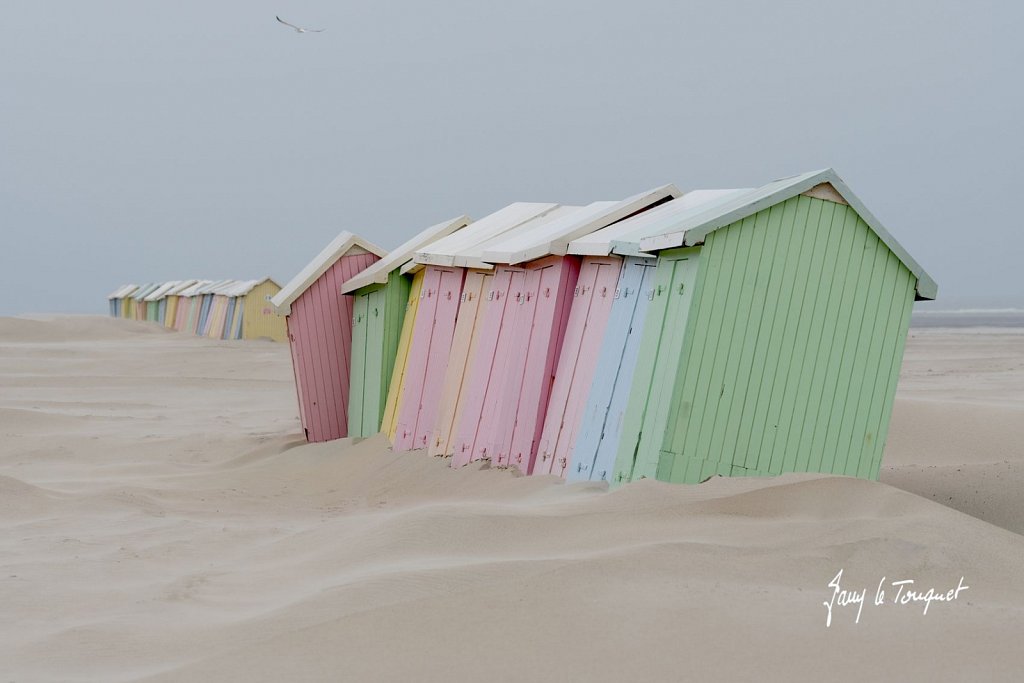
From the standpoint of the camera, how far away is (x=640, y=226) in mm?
7711

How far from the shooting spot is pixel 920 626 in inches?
164

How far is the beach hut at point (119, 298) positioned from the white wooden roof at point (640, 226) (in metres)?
44.8

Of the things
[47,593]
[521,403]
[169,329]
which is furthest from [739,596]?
[169,329]

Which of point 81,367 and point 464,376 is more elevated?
point 464,376

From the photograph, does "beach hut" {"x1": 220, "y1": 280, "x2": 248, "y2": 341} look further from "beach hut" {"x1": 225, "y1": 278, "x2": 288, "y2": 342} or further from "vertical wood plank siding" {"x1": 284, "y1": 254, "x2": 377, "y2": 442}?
"vertical wood plank siding" {"x1": 284, "y1": 254, "x2": 377, "y2": 442}

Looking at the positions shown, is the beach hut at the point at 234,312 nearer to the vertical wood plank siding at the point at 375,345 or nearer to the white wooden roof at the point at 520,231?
the vertical wood plank siding at the point at 375,345

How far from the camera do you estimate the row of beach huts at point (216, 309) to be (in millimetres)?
32844

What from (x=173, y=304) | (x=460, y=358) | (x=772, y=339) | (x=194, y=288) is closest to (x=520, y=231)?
(x=460, y=358)

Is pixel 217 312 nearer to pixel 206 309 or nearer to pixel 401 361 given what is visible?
pixel 206 309

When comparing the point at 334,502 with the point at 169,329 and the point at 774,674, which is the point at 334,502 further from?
the point at 169,329

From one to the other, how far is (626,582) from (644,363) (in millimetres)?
2389

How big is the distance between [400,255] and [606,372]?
3712 millimetres

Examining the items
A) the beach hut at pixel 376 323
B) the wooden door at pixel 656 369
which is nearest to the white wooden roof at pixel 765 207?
the wooden door at pixel 656 369
